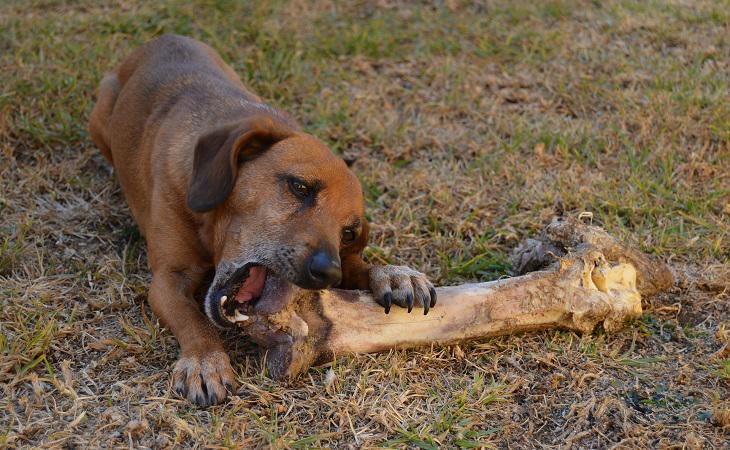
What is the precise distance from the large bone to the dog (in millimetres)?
106

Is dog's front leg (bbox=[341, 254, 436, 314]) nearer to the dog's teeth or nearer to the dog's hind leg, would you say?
the dog's teeth

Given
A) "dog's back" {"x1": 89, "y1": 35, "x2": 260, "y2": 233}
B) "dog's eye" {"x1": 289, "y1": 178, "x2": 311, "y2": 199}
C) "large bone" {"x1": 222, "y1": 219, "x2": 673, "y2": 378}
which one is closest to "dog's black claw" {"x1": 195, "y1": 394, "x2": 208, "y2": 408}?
"large bone" {"x1": 222, "y1": 219, "x2": 673, "y2": 378}

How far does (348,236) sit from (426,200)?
53.8 inches

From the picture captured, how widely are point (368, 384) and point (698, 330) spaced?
165 centimetres

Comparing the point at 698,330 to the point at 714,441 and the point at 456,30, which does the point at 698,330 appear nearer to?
the point at 714,441

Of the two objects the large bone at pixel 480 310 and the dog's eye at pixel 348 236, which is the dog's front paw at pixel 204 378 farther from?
the dog's eye at pixel 348 236

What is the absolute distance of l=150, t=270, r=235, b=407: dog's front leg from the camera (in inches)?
130

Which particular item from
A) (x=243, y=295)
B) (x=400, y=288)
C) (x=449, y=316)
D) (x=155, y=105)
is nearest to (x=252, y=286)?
(x=243, y=295)

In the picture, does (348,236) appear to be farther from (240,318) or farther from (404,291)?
(240,318)

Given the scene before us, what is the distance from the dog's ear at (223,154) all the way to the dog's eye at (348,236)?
503 millimetres

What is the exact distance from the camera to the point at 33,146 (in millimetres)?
5371

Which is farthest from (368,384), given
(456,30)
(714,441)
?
(456,30)

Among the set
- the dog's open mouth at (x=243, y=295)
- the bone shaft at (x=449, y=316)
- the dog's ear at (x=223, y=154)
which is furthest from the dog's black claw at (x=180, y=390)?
the dog's ear at (x=223, y=154)

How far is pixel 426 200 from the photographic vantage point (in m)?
5.06
